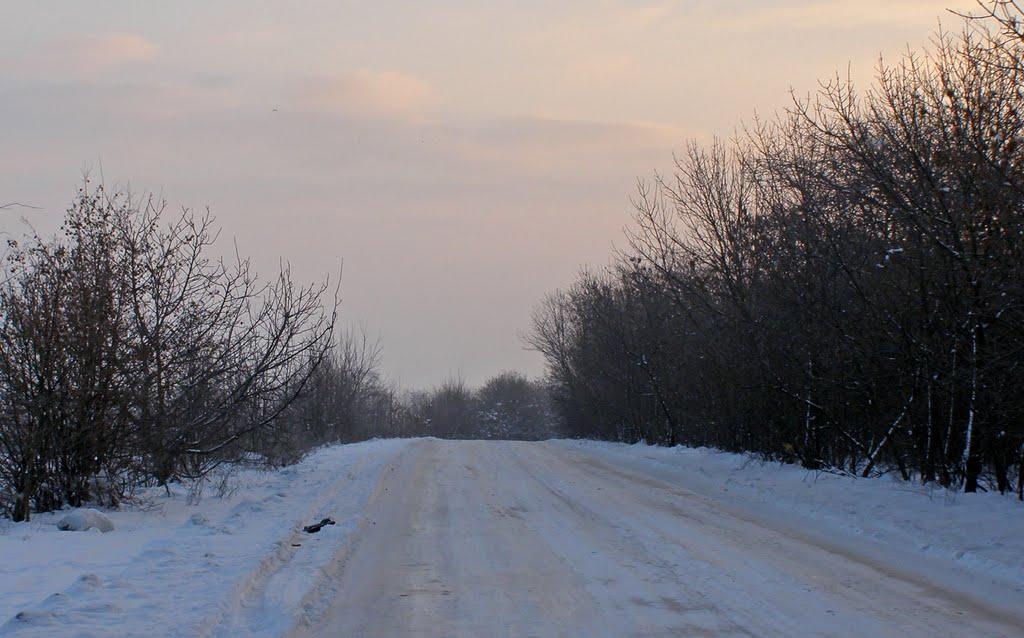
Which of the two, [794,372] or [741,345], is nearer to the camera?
[794,372]

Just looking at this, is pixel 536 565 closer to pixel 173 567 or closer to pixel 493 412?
pixel 173 567

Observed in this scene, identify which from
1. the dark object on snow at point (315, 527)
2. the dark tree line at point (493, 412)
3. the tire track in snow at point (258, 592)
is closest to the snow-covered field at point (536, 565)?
the tire track in snow at point (258, 592)

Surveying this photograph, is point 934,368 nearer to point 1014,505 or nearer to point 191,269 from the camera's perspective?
point 1014,505

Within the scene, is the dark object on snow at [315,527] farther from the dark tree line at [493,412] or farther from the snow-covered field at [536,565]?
the dark tree line at [493,412]

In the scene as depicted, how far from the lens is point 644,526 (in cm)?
1105

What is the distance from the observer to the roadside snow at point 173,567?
20.7ft

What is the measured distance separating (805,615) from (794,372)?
11315 mm

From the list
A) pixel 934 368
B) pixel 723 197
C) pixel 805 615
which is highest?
pixel 723 197

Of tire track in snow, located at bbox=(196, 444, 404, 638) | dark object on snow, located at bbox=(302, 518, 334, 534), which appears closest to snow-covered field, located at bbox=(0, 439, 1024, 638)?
tire track in snow, located at bbox=(196, 444, 404, 638)

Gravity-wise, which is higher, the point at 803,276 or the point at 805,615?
the point at 803,276

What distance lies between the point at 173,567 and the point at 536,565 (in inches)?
137

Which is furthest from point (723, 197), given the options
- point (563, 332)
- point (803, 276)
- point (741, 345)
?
point (563, 332)

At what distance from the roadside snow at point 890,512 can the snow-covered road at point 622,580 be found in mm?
574

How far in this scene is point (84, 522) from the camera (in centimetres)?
1077
